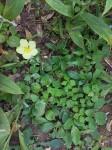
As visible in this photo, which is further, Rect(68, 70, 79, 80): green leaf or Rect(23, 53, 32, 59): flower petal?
Rect(68, 70, 79, 80): green leaf

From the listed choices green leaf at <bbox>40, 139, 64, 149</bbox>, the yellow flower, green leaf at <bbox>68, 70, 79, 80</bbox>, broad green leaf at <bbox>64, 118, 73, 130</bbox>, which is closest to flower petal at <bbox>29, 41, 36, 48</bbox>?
the yellow flower

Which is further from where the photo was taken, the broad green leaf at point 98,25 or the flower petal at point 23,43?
the flower petal at point 23,43

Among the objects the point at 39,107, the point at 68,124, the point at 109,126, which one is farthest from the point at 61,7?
the point at 109,126

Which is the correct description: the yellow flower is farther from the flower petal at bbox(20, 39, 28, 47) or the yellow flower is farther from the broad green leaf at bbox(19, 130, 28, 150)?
the broad green leaf at bbox(19, 130, 28, 150)

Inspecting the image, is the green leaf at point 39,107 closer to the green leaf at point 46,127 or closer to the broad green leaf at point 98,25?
the green leaf at point 46,127

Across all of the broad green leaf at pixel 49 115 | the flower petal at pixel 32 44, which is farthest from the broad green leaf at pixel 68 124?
the flower petal at pixel 32 44

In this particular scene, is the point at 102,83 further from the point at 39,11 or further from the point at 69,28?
the point at 39,11

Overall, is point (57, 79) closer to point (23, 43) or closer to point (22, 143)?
point (23, 43)
